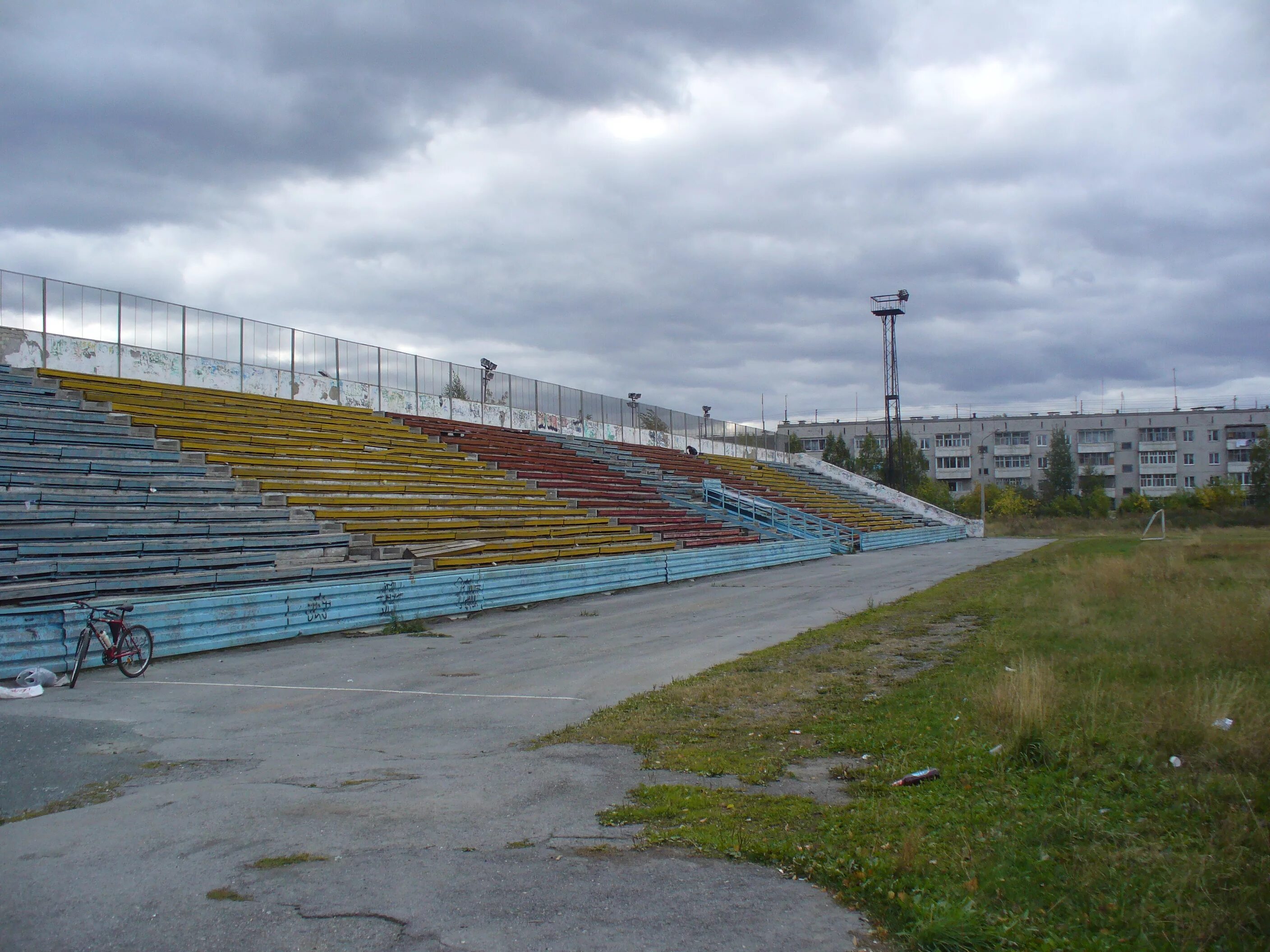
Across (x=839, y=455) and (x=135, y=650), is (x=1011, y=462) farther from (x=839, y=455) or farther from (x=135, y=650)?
(x=135, y=650)

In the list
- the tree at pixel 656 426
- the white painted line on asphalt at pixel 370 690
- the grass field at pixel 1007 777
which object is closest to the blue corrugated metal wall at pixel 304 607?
the white painted line on asphalt at pixel 370 690

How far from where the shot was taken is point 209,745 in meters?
7.36

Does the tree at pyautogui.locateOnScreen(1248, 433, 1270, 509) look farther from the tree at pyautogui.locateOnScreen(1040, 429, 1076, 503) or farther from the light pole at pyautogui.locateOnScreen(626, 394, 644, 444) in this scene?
the light pole at pyautogui.locateOnScreen(626, 394, 644, 444)

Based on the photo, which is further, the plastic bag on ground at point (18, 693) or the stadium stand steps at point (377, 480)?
the stadium stand steps at point (377, 480)

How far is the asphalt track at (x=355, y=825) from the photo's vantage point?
3.80m

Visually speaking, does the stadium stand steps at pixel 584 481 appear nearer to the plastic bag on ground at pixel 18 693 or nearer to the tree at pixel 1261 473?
the plastic bag on ground at pixel 18 693

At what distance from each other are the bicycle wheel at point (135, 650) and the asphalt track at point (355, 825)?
0.28 meters

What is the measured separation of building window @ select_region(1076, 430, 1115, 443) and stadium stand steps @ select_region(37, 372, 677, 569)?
78.2 meters

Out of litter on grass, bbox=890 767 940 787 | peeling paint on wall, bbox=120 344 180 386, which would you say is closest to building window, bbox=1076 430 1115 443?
peeling paint on wall, bbox=120 344 180 386

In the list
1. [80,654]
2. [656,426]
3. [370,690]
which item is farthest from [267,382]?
[656,426]

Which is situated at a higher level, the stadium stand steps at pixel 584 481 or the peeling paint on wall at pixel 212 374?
the peeling paint on wall at pixel 212 374

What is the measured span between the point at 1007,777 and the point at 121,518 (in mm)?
Result: 13823

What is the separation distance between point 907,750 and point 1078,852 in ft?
6.80

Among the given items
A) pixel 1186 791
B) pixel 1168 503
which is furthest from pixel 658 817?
pixel 1168 503
